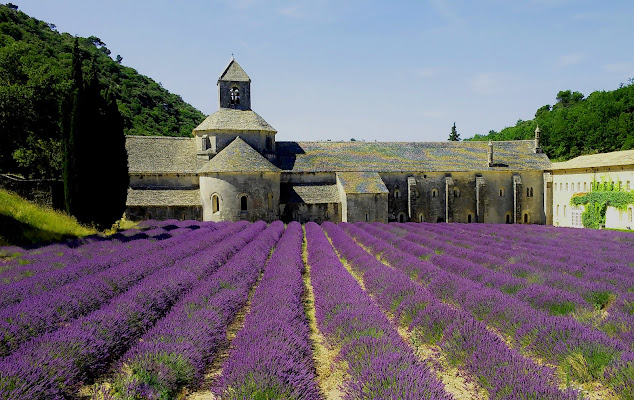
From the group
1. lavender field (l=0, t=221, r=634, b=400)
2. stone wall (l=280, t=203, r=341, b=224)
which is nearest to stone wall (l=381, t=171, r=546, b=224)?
stone wall (l=280, t=203, r=341, b=224)

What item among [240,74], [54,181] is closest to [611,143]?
[240,74]

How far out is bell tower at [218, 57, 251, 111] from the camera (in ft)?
111

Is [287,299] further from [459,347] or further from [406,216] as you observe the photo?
[406,216]

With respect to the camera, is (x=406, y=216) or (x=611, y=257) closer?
(x=611, y=257)

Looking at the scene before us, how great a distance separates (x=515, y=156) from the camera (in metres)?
37.0

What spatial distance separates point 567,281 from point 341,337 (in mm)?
5852

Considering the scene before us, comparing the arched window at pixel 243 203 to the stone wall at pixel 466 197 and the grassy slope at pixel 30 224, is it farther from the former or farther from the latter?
the stone wall at pixel 466 197

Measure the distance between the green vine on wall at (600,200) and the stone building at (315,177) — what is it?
Answer: 4076 millimetres

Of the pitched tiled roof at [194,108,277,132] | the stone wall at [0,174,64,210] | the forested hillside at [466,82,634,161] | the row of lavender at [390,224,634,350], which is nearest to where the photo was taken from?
the row of lavender at [390,224,634,350]

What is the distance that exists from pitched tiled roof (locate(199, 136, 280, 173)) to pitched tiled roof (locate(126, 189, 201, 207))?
2317 millimetres

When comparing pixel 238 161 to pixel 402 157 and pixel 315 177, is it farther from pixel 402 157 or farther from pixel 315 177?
pixel 402 157

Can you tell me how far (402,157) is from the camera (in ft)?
117

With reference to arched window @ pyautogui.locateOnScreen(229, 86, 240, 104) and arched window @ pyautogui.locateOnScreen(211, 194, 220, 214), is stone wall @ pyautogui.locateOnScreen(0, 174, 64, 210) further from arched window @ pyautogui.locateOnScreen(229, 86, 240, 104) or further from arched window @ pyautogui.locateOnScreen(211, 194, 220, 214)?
arched window @ pyautogui.locateOnScreen(229, 86, 240, 104)

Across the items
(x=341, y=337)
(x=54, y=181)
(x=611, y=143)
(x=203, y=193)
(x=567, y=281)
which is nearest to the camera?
(x=341, y=337)
